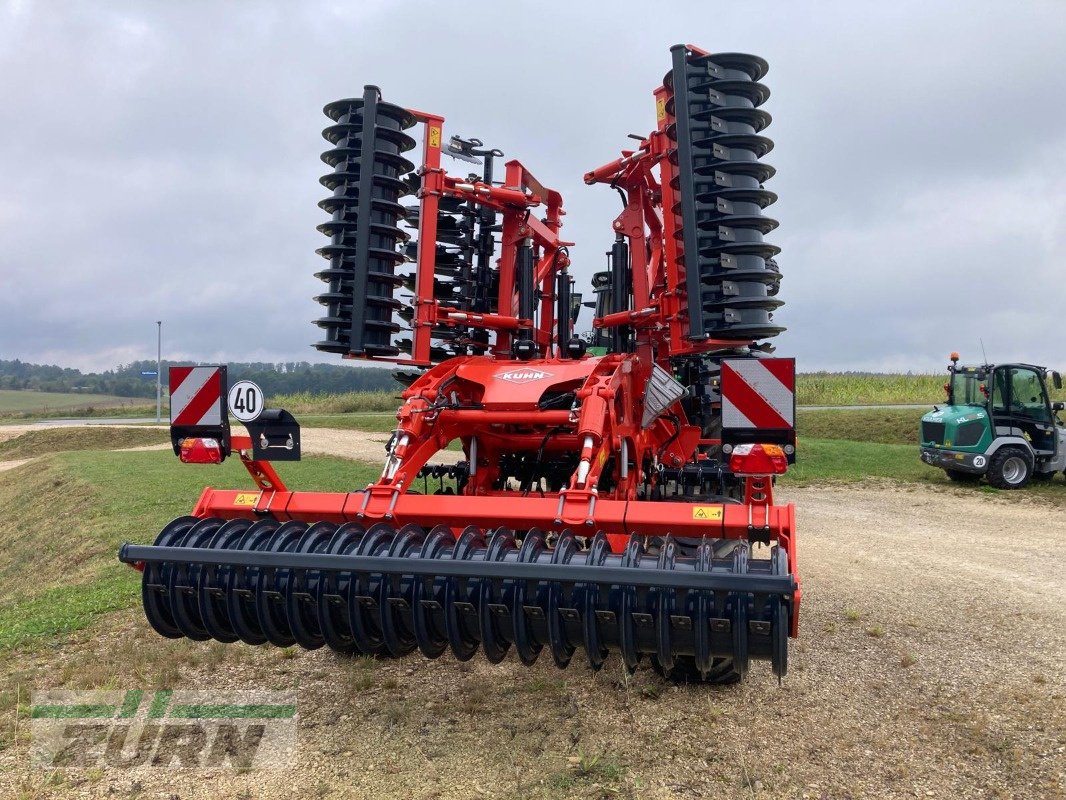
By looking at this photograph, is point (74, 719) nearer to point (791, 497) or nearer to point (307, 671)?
point (307, 671)

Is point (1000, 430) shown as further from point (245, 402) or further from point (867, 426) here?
point (245, 402)

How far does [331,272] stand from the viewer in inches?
203

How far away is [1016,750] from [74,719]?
13.8 feet

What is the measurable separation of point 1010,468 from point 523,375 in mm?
11688

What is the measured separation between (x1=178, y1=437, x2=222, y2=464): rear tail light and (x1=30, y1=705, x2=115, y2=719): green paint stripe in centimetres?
124

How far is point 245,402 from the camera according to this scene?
406 centimetres

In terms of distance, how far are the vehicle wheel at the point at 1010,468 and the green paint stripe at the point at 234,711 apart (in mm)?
12669

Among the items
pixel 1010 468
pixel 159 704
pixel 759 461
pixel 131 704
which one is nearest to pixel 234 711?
pixel 159 704

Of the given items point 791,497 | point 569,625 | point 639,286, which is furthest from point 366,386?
point 569,625

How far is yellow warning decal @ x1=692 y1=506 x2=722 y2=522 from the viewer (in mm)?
3254

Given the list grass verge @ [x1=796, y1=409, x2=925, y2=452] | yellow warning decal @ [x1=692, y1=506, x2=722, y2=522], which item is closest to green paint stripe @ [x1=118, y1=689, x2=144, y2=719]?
yellow warning decal @ [x1=692, y1=506, x2=722, y2=522]

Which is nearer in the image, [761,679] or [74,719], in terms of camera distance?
[74,719]

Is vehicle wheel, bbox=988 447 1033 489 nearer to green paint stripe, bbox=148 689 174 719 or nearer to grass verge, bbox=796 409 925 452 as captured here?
grass verge, bbox=796 409 925 452

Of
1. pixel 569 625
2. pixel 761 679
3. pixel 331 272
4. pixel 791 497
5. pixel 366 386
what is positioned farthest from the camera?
pixel 366 386
